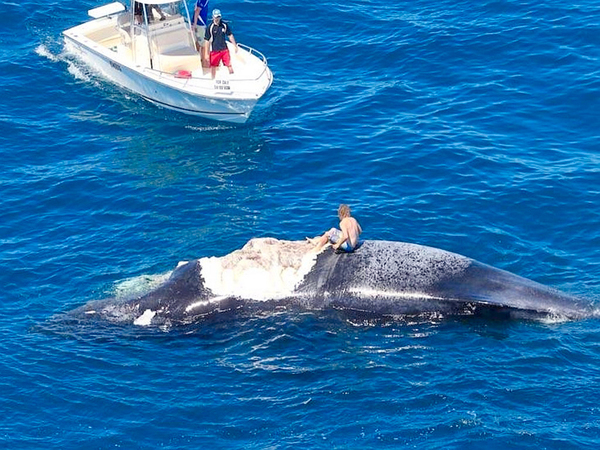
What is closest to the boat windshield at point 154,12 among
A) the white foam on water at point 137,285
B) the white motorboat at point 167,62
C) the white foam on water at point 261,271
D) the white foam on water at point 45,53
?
the white motorboat at point 167,62

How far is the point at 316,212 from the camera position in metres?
34.8

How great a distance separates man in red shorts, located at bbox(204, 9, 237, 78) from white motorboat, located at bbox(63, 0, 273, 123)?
1.29 feet

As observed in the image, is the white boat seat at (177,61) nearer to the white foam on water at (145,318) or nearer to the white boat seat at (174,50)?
the white boat seat at (174,50)

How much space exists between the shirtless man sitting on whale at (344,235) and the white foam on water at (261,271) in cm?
50

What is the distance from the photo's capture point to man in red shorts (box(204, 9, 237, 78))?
4072 cm

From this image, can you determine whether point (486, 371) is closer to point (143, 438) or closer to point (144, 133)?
point (143, 438)

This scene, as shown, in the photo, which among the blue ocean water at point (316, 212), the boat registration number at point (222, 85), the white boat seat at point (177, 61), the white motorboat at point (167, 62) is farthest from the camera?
the white boat seat at point (177, 61)

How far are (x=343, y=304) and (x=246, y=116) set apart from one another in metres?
13.4

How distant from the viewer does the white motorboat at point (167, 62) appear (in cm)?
4059

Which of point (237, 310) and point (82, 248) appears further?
point (82, 248)

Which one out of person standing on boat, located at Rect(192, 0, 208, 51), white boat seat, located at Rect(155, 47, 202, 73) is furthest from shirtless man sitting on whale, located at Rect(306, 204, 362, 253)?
person standing on boat, located at Rect(192, 0, 208, 51)

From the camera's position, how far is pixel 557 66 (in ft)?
138

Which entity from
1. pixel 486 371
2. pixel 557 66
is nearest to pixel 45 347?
pixel 486 371

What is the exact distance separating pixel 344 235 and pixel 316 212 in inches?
236
